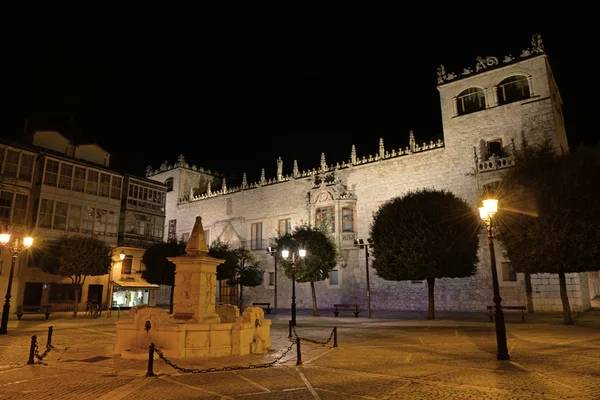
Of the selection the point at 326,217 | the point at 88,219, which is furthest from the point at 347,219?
the point at 88,219

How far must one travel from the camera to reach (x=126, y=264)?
111 ft

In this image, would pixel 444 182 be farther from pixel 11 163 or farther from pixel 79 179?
pixel 11 163

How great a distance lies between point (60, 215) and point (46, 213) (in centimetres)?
96

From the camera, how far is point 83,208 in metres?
30.8

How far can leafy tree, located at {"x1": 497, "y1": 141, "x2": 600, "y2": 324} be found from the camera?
18.0 meters

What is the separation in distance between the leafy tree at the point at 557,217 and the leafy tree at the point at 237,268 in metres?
19.9

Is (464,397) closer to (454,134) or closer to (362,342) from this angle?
(362,342)

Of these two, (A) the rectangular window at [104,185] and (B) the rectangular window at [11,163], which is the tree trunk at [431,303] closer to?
(A) the rectangular window at [104,185]

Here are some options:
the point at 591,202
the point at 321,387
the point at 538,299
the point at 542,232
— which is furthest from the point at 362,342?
the point at 538,299

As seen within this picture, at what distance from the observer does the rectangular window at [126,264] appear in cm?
3353

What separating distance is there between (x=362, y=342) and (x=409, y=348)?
1.87 metres

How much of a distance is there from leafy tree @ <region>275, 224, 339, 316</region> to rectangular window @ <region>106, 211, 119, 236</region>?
545 inches

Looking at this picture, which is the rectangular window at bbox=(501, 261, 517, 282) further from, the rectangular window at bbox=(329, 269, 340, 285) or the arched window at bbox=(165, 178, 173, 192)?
the arched window at bbox=(165, 178, 173, 192)

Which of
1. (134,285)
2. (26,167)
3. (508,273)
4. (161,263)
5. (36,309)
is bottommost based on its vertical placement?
(36,309)
